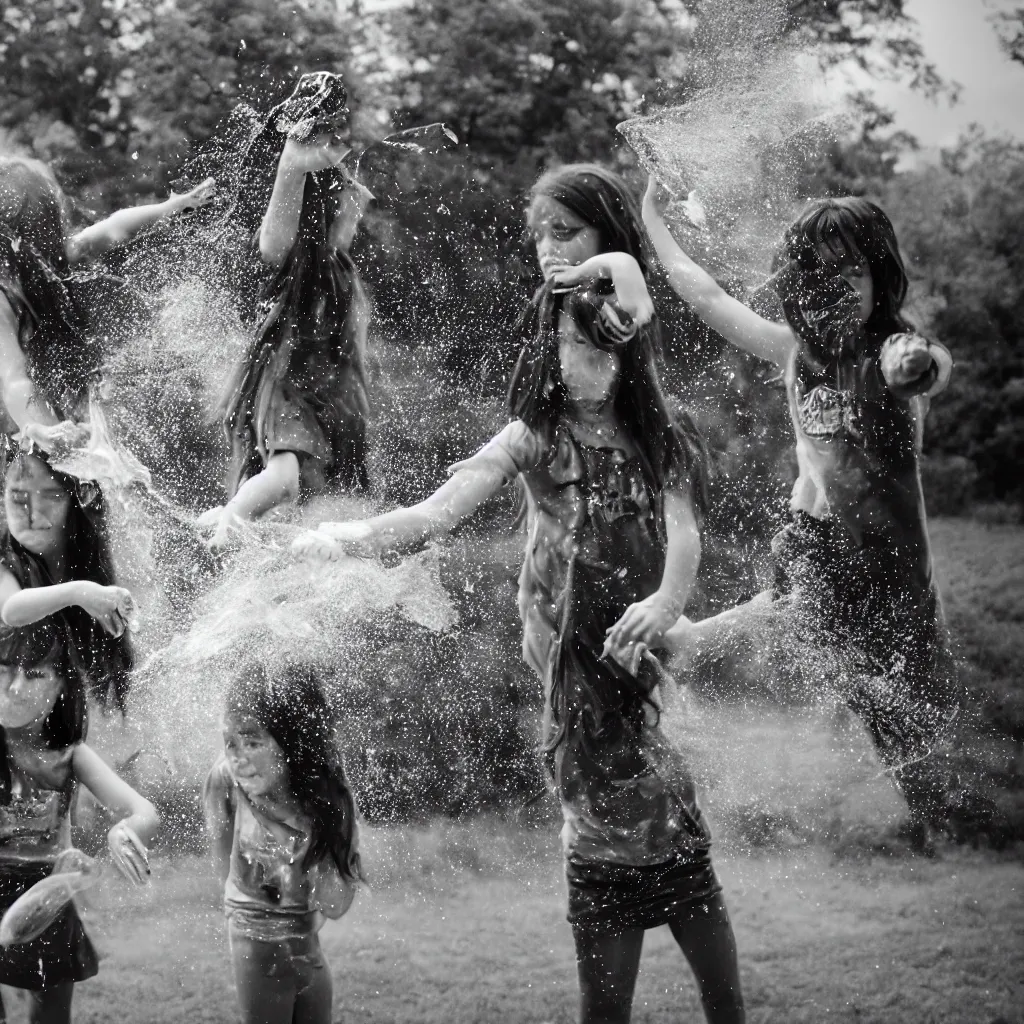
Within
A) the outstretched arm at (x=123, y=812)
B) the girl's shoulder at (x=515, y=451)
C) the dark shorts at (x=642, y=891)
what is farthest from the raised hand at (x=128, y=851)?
the girl's shoulder at (x=515, y=451)

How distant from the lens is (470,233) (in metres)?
2.91

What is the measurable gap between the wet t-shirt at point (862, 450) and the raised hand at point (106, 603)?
1.51 meters

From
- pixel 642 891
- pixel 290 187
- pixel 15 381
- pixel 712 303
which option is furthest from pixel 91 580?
pixel 712 303

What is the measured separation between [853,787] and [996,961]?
1.76 ft

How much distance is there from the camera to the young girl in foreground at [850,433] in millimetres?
2787

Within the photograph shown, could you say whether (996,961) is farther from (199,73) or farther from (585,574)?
(199,73)

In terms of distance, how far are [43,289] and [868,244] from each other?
5.94ft

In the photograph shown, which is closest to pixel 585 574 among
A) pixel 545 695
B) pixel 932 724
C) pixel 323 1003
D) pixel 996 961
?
pixel 545 695

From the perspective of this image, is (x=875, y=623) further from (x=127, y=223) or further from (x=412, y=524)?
(x=127, y=223)

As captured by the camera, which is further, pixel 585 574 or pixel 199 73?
pixel 199 73

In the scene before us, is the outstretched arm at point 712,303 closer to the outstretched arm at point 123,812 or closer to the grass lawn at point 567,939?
the grass lawn at point 567,939

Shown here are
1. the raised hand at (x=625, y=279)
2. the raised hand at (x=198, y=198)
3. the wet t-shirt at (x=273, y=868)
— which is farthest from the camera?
the raised hand at (x=198, y=198)

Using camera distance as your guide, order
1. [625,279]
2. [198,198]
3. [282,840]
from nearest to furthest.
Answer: [625,279] < [282,840] < [198,198]

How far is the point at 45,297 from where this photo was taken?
9.72 ft
